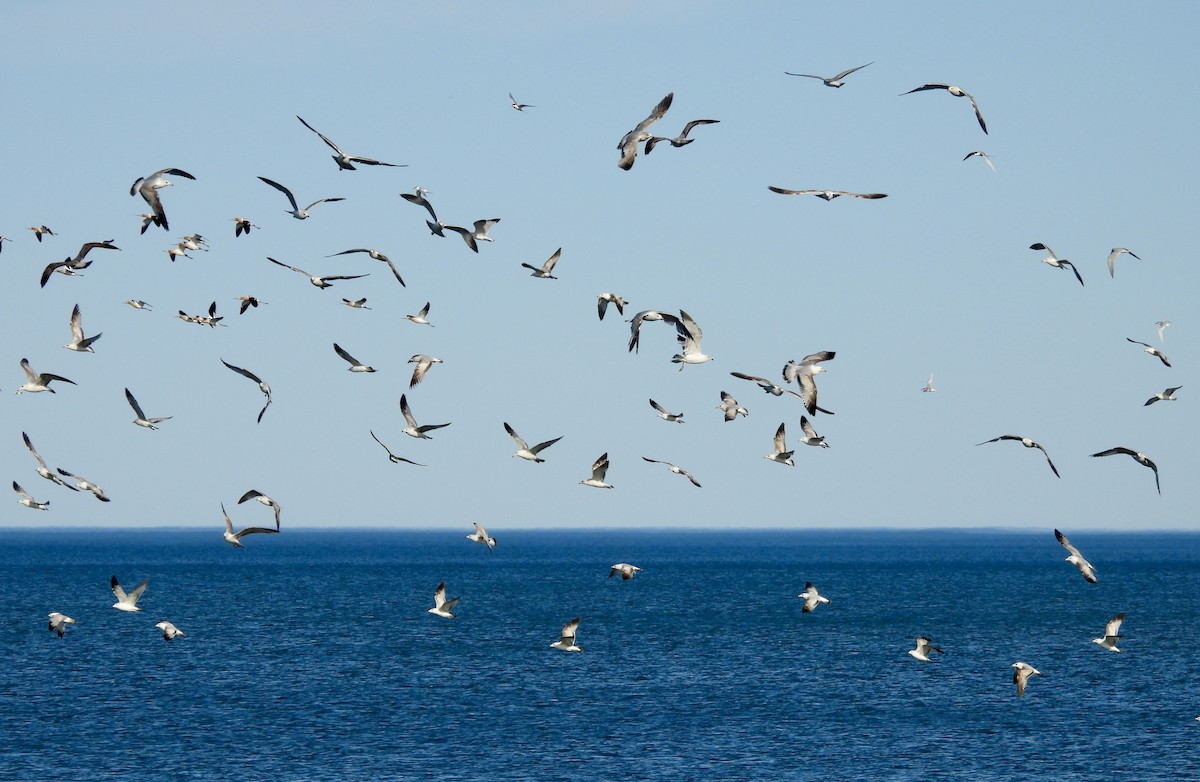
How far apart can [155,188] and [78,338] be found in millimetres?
12851

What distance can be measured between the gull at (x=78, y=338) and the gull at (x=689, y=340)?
17474 millimetres

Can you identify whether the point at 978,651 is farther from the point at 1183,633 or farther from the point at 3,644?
the point at 3,644

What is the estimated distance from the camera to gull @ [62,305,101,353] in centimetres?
4366

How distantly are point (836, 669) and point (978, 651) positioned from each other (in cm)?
1972

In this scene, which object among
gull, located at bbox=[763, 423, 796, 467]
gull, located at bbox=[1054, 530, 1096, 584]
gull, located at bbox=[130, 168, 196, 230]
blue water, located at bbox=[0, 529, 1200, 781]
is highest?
gull, located at bbox=[130, 168, 196, 230]

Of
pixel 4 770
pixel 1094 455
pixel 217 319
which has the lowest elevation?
pixel 4 770

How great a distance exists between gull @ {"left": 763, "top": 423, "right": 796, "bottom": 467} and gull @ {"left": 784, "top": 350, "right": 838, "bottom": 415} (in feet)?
38.4

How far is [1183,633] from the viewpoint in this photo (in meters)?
141

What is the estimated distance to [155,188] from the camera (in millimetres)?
33469

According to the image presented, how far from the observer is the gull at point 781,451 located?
45.1 meters

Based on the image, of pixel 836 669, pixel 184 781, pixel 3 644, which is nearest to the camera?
pixel 184 781

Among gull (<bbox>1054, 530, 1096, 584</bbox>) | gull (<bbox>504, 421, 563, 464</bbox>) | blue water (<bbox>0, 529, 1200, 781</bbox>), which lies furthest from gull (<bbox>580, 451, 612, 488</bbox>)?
blue water (<bbox>0, 529, 1200, 781</bbox>)

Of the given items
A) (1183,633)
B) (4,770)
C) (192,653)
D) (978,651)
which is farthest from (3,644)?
(1183,633)

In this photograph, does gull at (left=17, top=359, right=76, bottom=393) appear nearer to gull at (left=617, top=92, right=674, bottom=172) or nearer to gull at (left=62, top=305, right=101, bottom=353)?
gull at (left=62, top=305, right=101, bottom=353)
